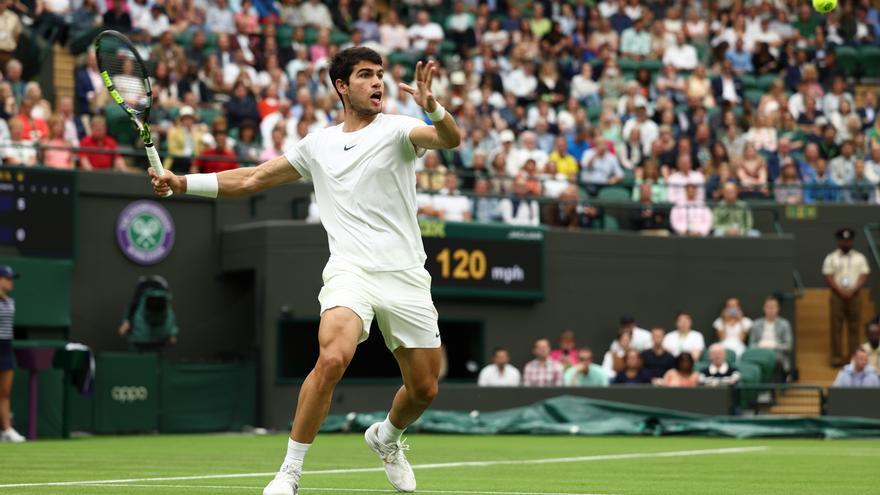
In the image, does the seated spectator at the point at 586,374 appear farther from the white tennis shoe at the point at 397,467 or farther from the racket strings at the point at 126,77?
the white tennis shoe at the point at 397,467

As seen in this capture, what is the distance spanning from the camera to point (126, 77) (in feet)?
35.9

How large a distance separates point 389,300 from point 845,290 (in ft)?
52.8

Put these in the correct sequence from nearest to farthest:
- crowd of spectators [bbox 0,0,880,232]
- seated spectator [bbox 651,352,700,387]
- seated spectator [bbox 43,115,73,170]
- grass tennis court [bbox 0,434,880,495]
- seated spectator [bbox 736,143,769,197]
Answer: grass tennis court [bbox 0,434,880,495] → seated spectator [bbox 43,115,73,170] → seated spectator [bbox 651,352,700,387] → crowd of spectators [bbox 0,0,880,232] → seated spectator [bbox 736,143,769,197]

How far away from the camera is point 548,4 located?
2838cm

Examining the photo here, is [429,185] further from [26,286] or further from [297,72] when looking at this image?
[26,286]

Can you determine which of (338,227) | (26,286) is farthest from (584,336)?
(338,227)

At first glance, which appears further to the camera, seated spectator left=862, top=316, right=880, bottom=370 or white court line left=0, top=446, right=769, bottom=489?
seated spectator left=862, top=316, right=880, bottom=370

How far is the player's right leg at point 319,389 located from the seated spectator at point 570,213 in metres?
15.1

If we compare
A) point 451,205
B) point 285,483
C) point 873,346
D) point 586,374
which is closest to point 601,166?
point 451,205

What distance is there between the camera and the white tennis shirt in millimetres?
7582

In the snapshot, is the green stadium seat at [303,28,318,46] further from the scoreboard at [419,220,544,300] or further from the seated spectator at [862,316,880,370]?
the seated spectator at [862,316,880,370]

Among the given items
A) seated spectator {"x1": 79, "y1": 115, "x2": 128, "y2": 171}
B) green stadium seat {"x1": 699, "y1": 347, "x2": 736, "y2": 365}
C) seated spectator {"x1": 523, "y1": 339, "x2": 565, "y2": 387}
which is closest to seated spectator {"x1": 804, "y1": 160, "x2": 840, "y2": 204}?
green stadium seat {"x1": 699, "y1": 347, "x2": 736, "y2": 365}

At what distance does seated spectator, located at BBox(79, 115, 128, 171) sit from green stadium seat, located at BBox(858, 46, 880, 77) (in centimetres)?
1525

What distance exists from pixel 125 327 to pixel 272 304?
6.71ft
